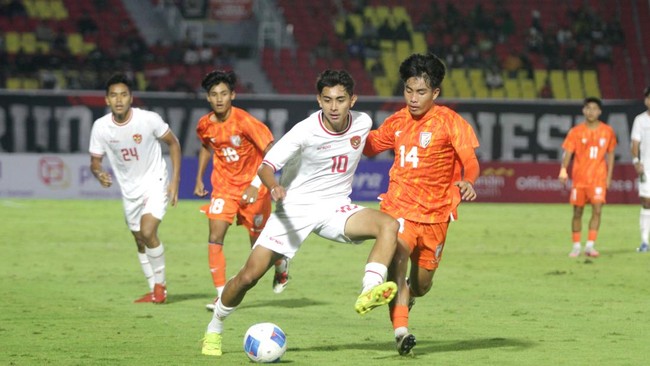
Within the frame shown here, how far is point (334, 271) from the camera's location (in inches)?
617

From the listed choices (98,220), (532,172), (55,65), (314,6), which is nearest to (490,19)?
(314,6)

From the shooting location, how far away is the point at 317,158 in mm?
8703

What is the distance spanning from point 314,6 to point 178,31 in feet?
15.3

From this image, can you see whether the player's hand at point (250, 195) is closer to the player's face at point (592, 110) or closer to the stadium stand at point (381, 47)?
the player's face at point (592, 110)

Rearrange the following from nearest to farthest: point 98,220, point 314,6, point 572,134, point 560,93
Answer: point 572,134 < point 98,220 < point 560,93 < point 314,6

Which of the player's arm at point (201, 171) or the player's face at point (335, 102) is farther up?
the player's face at point (335, 102)

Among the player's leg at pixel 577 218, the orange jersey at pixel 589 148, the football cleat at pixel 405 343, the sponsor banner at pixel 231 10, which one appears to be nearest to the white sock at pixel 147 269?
the football cleat at pixel 405 343

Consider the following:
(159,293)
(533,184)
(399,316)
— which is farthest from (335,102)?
(533,184)

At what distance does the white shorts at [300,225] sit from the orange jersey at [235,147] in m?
3.62

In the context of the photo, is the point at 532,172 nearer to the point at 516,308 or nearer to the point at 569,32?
the point at 569,32

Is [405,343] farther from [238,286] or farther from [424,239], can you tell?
[238,286]

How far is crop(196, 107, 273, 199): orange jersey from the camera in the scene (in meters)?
12.3

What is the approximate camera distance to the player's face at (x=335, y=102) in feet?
28.1

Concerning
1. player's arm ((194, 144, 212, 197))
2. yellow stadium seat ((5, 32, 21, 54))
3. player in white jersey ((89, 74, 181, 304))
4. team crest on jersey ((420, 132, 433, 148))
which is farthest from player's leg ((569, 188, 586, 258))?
yellow stadium seat ((5, 32, 21, 54))
